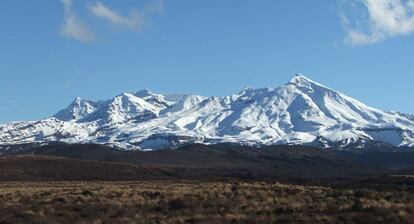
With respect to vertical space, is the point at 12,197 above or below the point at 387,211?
above

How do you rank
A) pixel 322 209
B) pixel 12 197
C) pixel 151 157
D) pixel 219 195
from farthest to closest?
→ pixel 151 157, pixel 12 197, pixel 219 195, pixel 322 209

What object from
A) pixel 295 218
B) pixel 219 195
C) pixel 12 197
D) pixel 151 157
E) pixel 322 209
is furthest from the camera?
pixel 151 157

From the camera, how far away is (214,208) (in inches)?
1234

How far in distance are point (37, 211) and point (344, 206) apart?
13917mm

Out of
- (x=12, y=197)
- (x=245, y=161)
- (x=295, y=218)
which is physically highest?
(x=245, y=161)

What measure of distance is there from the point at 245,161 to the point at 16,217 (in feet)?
552

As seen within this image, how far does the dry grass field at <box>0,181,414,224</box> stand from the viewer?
26.8 metres

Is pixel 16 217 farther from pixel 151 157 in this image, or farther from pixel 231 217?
pixel 151 157

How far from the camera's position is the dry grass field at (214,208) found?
26766 millimetres

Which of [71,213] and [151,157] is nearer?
[71,213]

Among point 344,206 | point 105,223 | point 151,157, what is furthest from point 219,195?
point 151,157

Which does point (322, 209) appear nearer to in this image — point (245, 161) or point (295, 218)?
point (295, 218)

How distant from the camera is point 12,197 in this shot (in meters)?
41.5

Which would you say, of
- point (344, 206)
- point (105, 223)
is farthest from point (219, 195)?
point (105, 223)
